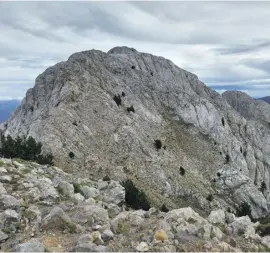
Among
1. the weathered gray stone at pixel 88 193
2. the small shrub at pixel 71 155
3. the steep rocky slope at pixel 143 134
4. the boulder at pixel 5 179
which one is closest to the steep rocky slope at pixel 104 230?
the boulder at pixel 5 179

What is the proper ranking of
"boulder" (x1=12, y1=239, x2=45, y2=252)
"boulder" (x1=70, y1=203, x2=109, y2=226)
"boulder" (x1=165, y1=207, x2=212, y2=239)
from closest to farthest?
"boulder" (x1=12, y1=239, x2=45, y2=252), "boulder" (x1=165, y1=207, x2=212, y2=239), "boulder" (x1=70, y1=203, x2=109, y2=226)

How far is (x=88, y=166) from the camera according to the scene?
5509cm

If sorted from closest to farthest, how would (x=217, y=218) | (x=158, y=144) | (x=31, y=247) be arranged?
(x=31, y=247), (x=217, y=218), (x=158, y=144)

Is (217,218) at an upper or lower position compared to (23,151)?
lower

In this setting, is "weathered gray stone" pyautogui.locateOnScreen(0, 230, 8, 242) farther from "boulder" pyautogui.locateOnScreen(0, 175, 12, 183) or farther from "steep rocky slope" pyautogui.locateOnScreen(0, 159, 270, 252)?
"boulder" pyautogui.locateOnScreen(0, 175, 12, 183)

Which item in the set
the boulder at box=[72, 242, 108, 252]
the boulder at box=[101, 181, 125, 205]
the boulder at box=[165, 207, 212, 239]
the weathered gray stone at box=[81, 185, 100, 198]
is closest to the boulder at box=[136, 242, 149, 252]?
the boulder at box=[72, 242, 108, 252]

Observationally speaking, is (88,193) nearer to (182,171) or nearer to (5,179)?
(5,179)

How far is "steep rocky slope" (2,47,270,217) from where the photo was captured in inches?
2322

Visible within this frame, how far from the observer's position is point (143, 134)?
73.8 meters

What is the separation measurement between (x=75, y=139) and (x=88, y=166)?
22.2 feet

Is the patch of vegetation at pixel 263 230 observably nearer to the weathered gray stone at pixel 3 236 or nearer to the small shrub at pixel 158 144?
the weathered gray stone at pixel 3 236

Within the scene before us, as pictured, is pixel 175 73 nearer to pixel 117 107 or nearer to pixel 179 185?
pixel 117 107

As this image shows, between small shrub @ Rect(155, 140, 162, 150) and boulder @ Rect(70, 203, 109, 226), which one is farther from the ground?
small shrub @ Rect(155, 140, 162, 150)

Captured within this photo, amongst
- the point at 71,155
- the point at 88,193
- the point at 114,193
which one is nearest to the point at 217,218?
the point at 88,193
